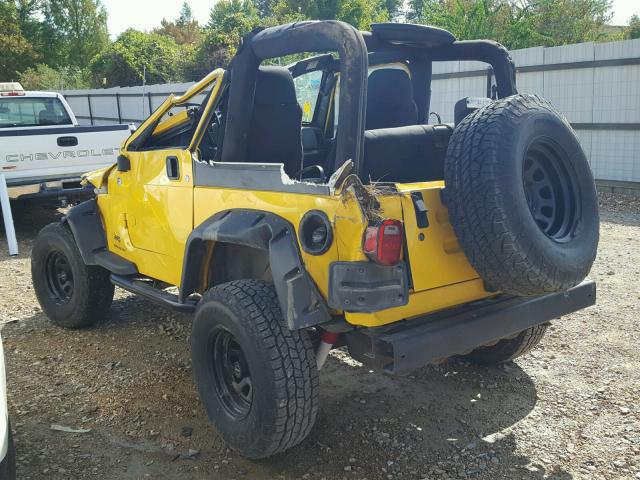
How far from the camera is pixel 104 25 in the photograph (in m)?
42.7

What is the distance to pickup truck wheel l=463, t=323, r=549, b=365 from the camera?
4.10 meters

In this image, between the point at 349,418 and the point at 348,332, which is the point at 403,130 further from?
the point at 349,418

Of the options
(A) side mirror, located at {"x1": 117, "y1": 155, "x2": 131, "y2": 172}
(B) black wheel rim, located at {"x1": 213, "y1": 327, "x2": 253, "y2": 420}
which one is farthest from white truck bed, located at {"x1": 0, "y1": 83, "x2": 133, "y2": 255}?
(B) black wheel rim, located at {"x1": 213, "y1": 327, "x2": 253, "y2": 420}

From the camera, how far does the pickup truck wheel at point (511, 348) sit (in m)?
4.10

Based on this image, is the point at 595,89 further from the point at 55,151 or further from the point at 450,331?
the point at 450,331

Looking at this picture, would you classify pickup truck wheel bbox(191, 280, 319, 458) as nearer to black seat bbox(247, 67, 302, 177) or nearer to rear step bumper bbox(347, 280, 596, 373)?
rear step bumper bbox(347, 280, 596, 373)

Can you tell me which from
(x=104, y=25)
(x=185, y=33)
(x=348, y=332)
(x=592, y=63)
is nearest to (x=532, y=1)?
(x=592, y=63)

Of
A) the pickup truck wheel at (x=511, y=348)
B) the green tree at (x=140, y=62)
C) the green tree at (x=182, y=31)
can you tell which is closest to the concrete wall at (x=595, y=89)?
the pickup truck wheel at (x=511, y=348)

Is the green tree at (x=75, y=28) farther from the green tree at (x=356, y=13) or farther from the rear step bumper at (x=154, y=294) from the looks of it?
the rear step bumper at (x=154, y=294)

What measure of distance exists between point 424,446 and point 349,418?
1.64 ft

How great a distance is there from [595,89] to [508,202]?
358 inches

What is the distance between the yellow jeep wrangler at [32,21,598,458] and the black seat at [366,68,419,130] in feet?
0.04

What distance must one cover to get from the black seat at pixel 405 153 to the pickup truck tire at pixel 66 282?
2.52m

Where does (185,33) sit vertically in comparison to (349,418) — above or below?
above
